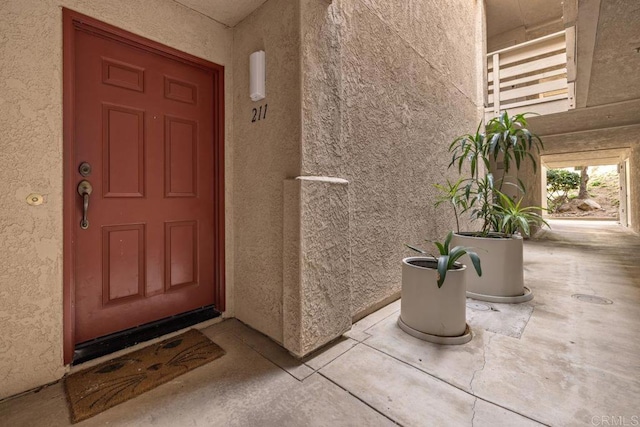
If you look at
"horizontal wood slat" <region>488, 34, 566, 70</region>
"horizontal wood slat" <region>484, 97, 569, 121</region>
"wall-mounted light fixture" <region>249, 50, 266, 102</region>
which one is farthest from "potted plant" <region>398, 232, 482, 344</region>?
"horizontal wood slat" <region>488, 34, 566, 70</region>

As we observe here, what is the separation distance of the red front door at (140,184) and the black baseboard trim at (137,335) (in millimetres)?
39

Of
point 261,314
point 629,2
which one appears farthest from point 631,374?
point 629,2

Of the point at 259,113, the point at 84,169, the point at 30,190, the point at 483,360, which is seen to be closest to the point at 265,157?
the point at 259,113

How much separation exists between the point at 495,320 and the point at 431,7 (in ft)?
10.7

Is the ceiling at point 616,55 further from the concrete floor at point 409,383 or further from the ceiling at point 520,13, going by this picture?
the ceiling at point 520,13

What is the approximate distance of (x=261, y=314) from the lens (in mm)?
1727

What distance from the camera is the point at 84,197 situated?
4.54 ft

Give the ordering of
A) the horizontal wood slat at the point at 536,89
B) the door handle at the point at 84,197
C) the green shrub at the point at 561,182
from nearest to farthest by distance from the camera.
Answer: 1. the door handle at the point at 84,197
2. the horizontal wood slat at the point at 536,89
3. the green shrub at the point at 561,182

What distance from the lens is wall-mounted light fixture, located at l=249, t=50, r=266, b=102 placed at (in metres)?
1.64

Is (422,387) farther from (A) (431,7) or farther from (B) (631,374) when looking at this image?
(A) (431,7)

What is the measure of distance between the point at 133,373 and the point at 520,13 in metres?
9.10

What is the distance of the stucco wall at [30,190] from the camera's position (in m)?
1.16

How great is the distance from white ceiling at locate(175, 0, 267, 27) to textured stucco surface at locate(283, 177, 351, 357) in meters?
1.23

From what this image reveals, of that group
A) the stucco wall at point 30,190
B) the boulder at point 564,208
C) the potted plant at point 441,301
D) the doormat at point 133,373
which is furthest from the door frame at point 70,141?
the boulder at point 564,208
